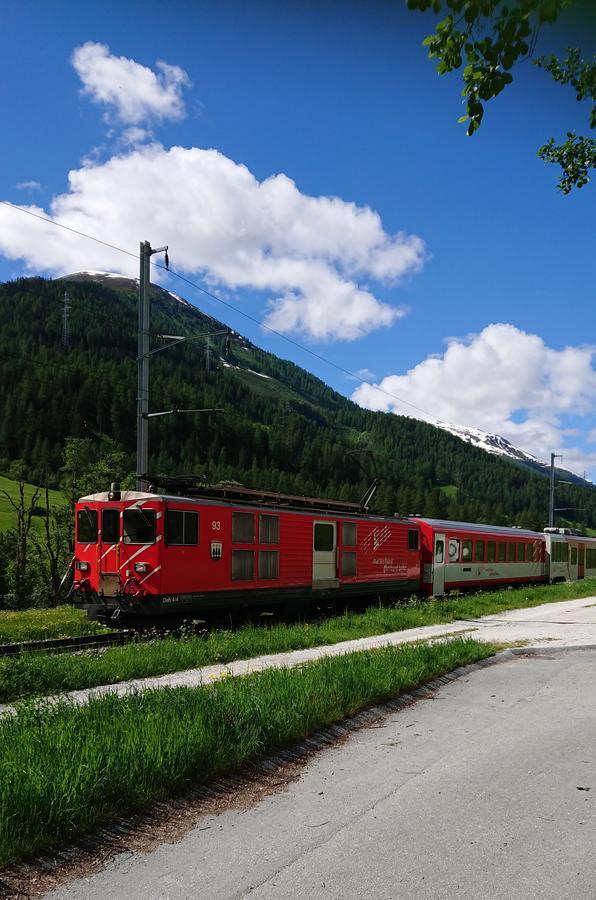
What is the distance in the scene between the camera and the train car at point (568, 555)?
1534 inches

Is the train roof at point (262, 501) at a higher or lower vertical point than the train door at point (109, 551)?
higher

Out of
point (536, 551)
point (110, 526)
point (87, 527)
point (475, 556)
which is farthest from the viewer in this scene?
point (536, 551)

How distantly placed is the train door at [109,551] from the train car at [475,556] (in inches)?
547

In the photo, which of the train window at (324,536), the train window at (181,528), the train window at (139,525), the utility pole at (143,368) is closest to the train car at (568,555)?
the train window at (324,536)

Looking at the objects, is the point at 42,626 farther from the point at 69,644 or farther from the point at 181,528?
the point at 181,528

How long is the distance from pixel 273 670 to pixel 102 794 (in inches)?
166

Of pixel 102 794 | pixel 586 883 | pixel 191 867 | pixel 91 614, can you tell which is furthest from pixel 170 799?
pixel 91 614

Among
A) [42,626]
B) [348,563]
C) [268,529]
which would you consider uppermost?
[268,529]

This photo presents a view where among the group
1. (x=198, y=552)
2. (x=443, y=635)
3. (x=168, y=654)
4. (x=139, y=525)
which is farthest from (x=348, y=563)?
(x=168, y=654)

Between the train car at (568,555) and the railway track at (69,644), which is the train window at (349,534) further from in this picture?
the train car at (568,555)

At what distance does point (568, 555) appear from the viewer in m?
41.3

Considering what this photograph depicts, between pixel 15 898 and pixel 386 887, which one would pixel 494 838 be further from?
pixel 15 898

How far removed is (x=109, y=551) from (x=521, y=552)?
24.4 metres

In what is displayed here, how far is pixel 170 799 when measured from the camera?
493 centimetres
